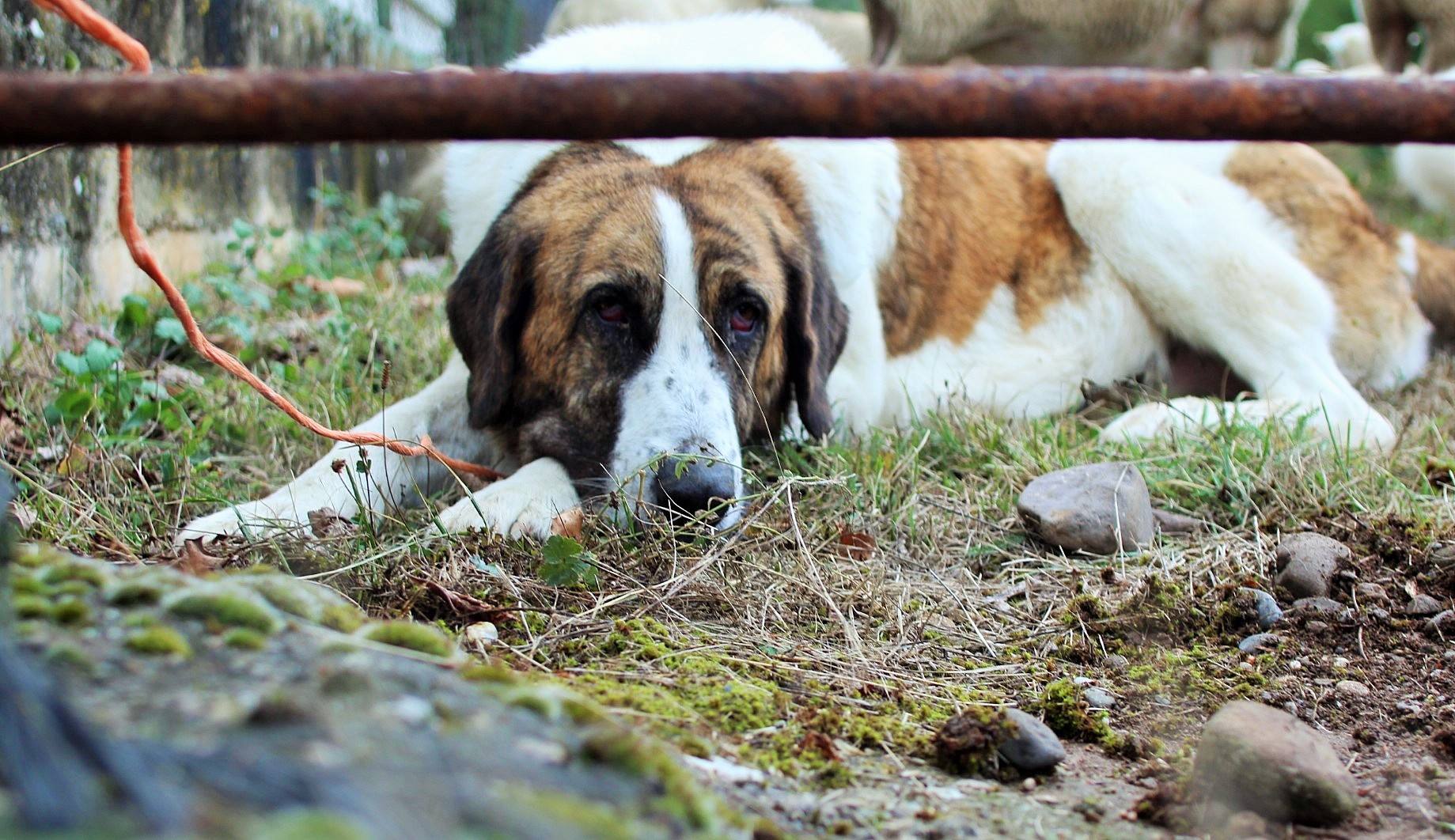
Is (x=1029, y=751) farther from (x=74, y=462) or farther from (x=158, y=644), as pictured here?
(x=74, y=462)

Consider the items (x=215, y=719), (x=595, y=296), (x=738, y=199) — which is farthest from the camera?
(x=738, y=199)

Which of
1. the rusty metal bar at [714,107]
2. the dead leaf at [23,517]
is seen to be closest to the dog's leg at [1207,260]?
the rusty metal bar at [714,107]

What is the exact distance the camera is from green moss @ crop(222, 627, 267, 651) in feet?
3.32

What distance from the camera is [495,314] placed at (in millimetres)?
2684

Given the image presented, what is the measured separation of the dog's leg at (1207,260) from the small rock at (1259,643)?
1.89 meters

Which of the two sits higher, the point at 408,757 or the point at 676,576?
the point at 408,757

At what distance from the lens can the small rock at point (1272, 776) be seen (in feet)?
4.27

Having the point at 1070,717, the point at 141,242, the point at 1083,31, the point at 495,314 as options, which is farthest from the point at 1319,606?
the point at 1083,31

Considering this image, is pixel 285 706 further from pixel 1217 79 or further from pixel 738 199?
pixel 738 199

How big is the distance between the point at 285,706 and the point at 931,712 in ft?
3.29

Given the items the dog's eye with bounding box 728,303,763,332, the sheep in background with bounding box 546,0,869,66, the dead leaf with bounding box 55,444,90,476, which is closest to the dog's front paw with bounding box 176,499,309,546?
the dead leaf with bounding box 55,444,90,476

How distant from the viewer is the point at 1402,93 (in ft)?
3.84

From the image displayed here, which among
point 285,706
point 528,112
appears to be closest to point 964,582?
point 528,112

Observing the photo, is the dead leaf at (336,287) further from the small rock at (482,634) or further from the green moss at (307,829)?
Result: the green moss at (307,829)
